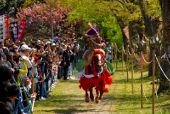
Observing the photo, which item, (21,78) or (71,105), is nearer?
(21,78)

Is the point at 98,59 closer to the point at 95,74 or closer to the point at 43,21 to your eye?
the point at 95,74

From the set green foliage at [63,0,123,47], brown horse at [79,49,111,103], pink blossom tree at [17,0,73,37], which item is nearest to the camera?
brown horse at [79,49,111,103]

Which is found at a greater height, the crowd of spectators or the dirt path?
the crowd of spectators

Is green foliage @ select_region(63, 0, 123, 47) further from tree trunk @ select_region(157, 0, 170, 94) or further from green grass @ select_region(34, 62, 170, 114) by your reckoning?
tree trunk @ select_region(157, 0, 170, 94)

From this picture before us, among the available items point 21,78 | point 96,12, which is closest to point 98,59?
point 21,78

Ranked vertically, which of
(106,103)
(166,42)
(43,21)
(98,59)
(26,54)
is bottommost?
(106,103)

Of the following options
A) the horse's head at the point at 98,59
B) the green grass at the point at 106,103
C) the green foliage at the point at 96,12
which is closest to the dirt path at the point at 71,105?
the green grass at the point at 106,103

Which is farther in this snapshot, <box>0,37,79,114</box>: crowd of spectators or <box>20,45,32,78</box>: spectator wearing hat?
<box>20,45,32,78</box>: spectator wearing hat

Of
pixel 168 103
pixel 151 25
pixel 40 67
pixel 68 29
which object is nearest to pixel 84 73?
pixel 40 67

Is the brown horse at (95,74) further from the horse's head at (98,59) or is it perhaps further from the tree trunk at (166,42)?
the tree trunk at (166,42)

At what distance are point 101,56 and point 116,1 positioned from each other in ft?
35.3

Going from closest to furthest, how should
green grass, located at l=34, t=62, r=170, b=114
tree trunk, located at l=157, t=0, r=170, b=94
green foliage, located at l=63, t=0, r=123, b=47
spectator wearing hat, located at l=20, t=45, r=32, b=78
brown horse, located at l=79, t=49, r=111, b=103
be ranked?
spectator wearing hat, located at l=20, t=45, r=32, b=78 → green grass, located at l=34, t=62, r=170, b=114 → brown horse, located at l=79, t=49, r=111, b=103 → tree trunk, located at l=157, t=0, r=170, b=94 → green foliage, located at l=63, t=0, r=123, b=47

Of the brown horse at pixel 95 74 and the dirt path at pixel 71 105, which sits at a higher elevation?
the brown horse at pixel 95 74

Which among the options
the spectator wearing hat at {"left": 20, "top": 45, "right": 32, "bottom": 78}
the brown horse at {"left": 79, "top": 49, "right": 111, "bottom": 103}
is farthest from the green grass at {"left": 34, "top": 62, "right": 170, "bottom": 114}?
the spectator wearing hat at {"left": 20, "top": 45, "right": 32, "bottom": 78}
